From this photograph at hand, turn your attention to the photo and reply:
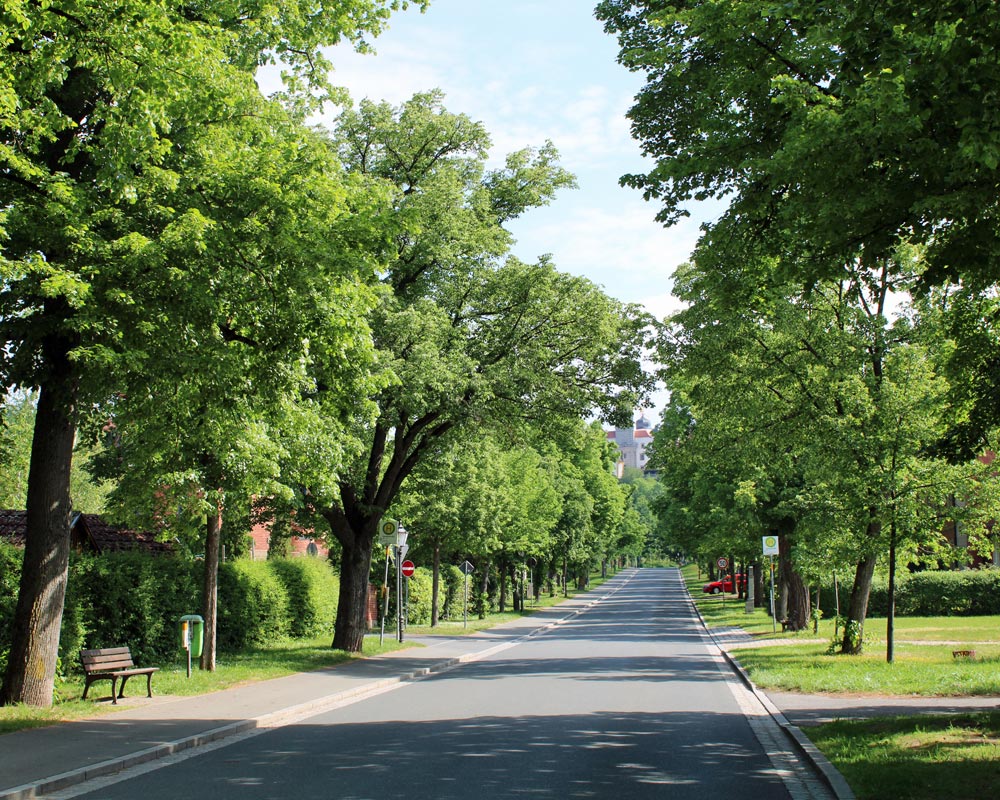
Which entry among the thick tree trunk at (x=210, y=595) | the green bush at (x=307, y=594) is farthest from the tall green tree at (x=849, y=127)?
the green bush at (x=307, y=594)

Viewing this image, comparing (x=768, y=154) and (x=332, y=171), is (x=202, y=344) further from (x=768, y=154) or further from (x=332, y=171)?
(x=768, y=154)

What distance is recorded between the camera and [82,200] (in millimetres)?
10773

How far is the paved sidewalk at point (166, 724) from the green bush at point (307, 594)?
7369 millimetres

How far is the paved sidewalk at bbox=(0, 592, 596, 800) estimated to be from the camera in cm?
888

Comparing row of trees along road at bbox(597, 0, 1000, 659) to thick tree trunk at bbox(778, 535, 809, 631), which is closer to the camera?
row of trees along road at bbox(597, 0, 1000, 659)

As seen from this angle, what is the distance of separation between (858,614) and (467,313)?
1152 cm

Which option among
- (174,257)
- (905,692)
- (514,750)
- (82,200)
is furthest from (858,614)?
(82,200)

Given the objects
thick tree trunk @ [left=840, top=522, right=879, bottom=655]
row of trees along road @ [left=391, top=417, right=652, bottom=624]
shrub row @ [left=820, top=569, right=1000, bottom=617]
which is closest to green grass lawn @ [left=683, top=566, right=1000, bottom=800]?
thick tree trunk @ [left=840, top=522, right=879, bottom=655]

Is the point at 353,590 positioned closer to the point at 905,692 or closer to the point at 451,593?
the point at 905,692

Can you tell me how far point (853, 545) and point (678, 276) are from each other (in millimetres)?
10409

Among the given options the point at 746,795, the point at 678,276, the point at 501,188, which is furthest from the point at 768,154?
the point at 678,276

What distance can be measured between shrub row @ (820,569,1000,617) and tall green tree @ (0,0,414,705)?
3821 centimetres

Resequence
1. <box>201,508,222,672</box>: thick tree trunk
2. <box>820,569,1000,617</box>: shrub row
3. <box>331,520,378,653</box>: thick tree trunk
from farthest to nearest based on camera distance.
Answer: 1. <box>820,569,1000,617</box>: shrub row
2. <box>331,520,378,653</box>: thick tree trunk
3. <box>201,508,222,672</box>: thick tree trunk

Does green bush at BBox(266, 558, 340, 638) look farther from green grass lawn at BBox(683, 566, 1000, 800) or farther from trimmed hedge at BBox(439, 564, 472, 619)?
green grass lawn at BBox(683, 566, 1000, 800)
